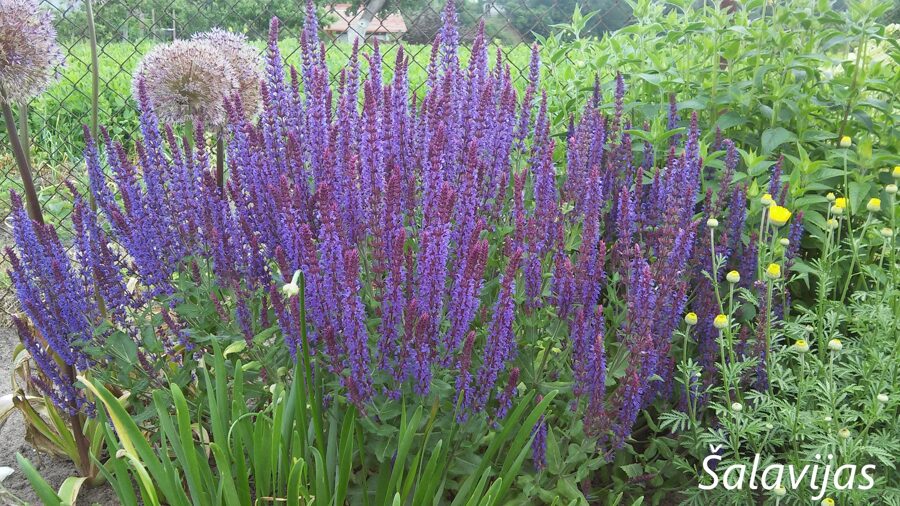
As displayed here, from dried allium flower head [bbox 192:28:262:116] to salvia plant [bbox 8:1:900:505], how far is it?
146mm

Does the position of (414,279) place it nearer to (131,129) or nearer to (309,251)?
(309,251)

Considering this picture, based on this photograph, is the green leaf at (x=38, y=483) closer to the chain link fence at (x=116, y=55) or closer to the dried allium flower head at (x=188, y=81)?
the dried allium flower head at (x=188, y=81)

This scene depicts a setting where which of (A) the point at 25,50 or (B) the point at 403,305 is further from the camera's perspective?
(A) the point at 25,50

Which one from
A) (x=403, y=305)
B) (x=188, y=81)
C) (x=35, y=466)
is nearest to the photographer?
(x=403, y=305)

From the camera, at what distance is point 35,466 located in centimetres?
305

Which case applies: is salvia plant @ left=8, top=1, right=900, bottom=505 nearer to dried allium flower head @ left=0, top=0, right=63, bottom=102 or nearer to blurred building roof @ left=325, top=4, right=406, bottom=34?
dried allium flower head @ left=0, top=0, right=63, bottom=102

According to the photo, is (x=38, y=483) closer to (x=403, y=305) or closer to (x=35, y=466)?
(x=403, y=305)

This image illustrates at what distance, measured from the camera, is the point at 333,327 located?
2.07 metres

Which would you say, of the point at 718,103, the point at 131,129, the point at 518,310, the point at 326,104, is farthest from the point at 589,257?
the point at 131,129

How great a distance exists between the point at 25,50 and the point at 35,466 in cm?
160

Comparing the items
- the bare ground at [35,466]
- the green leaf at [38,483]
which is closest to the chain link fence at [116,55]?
the bare ground at [35,466]

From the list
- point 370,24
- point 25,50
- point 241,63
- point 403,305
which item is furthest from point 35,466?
point 370,24

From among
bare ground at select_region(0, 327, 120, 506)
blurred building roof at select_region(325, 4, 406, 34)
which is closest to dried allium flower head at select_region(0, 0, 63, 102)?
bare ground at select_region(0, 327, 120, 506)

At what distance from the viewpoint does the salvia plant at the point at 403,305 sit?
207cm
